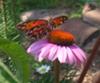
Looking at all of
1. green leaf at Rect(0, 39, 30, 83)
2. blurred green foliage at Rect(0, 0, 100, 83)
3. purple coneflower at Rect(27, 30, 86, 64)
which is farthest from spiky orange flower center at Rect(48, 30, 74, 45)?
green leaf at Rect(0, 39, 30, 83)

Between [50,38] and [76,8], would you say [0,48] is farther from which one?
[76,8]

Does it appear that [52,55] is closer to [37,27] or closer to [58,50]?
[58,50]

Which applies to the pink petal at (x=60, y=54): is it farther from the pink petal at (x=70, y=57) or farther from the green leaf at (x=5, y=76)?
the green leaf at (x=5, y=76)

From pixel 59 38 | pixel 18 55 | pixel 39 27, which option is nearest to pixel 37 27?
pixel 39 27

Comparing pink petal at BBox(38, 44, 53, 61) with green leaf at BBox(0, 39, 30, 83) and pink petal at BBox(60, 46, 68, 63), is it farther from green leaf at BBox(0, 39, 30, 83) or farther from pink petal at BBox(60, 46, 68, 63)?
green leaf at BBox(0, 39, 30, 83)

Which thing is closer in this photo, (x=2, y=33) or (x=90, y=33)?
(x=2, y=33)

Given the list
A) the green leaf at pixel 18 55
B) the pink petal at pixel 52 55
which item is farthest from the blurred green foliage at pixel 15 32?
the pink petal at pixel 52 55

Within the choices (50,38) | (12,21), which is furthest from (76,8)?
(50,38)
